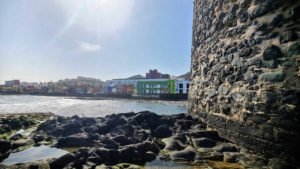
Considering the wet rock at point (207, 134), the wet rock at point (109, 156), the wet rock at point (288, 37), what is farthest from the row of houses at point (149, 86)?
the wet rock at point (288, 37)

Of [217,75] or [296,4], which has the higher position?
[296,4]

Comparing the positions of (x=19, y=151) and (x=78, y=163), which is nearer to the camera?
(x=78, y=163)

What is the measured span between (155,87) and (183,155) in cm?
8117

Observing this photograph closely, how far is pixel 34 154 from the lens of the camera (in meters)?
5.68

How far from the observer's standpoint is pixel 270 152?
14.3 feet

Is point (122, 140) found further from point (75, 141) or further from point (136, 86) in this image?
point (136, 86)

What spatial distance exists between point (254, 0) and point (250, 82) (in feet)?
5.60

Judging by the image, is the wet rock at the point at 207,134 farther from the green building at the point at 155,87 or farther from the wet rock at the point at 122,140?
the green building at the point at 155,87

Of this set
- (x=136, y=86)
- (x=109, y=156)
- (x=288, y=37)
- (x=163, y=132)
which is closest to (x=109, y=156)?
(x=109, y=156)

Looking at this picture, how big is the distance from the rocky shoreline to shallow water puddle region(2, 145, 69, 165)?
199 millimetres

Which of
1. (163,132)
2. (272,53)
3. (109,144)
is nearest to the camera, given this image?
(272,53)

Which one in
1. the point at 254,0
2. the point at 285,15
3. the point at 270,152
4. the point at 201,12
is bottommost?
the point at 270,152

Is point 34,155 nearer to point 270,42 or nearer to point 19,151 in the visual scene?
point 19,151

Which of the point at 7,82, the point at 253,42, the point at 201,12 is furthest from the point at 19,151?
the point at 7,82
